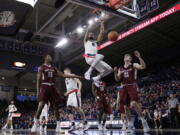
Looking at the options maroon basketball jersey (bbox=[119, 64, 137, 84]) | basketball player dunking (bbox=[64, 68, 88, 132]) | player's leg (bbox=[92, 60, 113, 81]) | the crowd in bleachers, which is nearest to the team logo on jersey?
basketball player dunking (bbox=[64, 68, 88, 132])

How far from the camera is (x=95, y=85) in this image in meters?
7.28

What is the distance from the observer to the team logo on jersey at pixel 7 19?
11938mm

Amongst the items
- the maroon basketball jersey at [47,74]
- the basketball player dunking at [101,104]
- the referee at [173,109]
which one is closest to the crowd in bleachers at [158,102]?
the referee at [173,109]

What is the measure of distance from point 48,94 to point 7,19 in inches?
321

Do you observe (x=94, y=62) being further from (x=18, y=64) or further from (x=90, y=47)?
(x=18, y=64)

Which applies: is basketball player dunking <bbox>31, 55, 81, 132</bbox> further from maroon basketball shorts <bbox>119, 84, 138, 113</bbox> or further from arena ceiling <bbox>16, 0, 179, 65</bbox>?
arena ceiling <bbox>16, 0, 179, 65</bbox>

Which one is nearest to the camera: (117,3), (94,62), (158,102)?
(94,62)

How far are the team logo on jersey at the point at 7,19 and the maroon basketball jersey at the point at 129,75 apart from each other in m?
8.39

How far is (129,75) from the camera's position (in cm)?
555

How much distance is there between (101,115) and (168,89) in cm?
793

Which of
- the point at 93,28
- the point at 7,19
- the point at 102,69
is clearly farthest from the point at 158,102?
the point at 93,28

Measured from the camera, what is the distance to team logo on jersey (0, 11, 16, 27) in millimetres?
11938

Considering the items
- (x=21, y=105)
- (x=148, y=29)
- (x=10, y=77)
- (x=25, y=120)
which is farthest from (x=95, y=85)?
(x=10, y=77)

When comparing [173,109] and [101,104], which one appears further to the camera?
[173,109]
